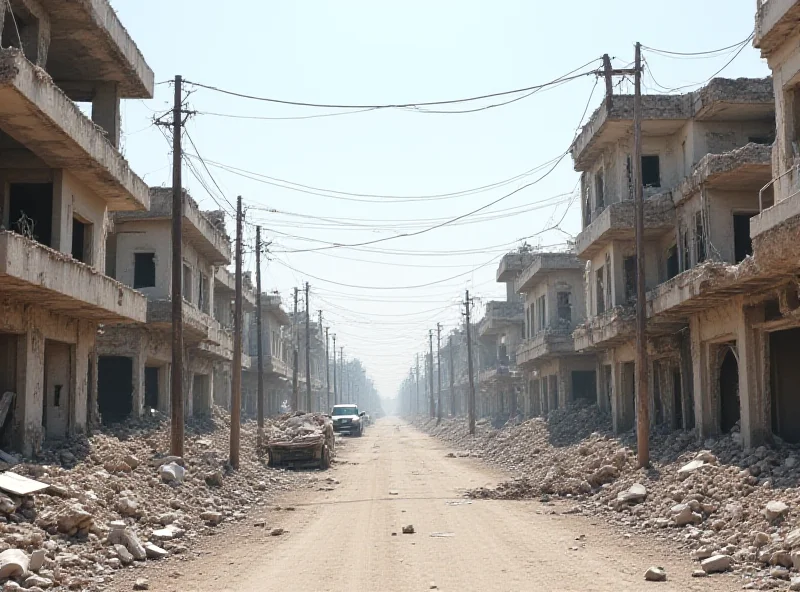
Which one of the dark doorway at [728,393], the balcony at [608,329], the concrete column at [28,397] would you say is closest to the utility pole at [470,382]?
the balcony at [608,329]

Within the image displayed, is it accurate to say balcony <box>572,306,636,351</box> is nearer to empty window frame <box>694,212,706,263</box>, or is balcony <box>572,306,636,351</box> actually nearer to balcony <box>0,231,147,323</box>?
empty window frame <box>694,212,706,263</box>

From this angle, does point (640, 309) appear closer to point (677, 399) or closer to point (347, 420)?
point (677, 399)

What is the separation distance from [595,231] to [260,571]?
19796 millimetres

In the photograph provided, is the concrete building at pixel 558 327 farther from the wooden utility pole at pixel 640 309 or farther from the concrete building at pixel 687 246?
the wooden utility pole at pixel 640 309

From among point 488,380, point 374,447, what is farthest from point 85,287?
point 488,380

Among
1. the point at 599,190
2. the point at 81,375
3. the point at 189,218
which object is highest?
the point at 599,190

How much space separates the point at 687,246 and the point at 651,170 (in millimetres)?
4254

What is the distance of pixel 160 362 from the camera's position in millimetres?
34188

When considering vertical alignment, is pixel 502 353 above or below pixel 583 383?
above

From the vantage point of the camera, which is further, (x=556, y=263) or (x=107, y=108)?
(x=556, y=263)

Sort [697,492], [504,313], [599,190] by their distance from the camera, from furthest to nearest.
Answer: [504,313] → [599,190] → [697,492]

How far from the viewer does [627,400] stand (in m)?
31.9

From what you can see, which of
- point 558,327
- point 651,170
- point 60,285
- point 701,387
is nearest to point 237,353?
point 60,285

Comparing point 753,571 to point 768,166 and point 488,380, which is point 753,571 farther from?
point 488,380
